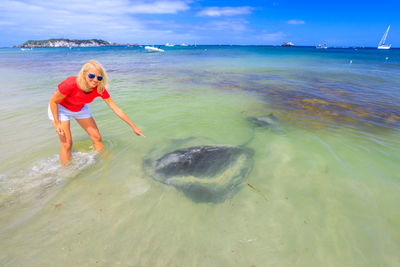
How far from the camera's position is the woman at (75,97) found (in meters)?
3.29

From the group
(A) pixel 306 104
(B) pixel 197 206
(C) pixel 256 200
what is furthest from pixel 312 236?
(A) pixel 306 104

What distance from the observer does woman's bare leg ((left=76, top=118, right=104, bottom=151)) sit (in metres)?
4.23

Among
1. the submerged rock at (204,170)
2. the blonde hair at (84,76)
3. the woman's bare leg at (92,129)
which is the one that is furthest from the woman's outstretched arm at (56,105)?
the submerged rock at (204,170)

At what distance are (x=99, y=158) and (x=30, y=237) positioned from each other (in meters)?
1.95

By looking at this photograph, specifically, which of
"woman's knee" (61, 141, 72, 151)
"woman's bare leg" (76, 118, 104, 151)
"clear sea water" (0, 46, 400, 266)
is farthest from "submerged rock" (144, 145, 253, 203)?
"woman's knee" (61, 141, 72, 151)

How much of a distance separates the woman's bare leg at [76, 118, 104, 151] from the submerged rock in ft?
4.51

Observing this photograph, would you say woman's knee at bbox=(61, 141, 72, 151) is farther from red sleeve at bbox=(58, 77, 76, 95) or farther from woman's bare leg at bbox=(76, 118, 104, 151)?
red sleeve at bbox=(58, 77, 76, 95)

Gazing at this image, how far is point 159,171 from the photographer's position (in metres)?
3.80

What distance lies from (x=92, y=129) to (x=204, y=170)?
9.16ft

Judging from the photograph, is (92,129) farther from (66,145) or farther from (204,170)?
(204,170)

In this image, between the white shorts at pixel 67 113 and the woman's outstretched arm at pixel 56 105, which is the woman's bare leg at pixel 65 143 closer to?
the white shorts at pixel 67 113

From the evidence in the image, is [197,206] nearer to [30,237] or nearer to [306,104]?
[30,237]

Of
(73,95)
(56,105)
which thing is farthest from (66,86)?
(56,105)

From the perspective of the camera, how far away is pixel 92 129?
4.35 meters
